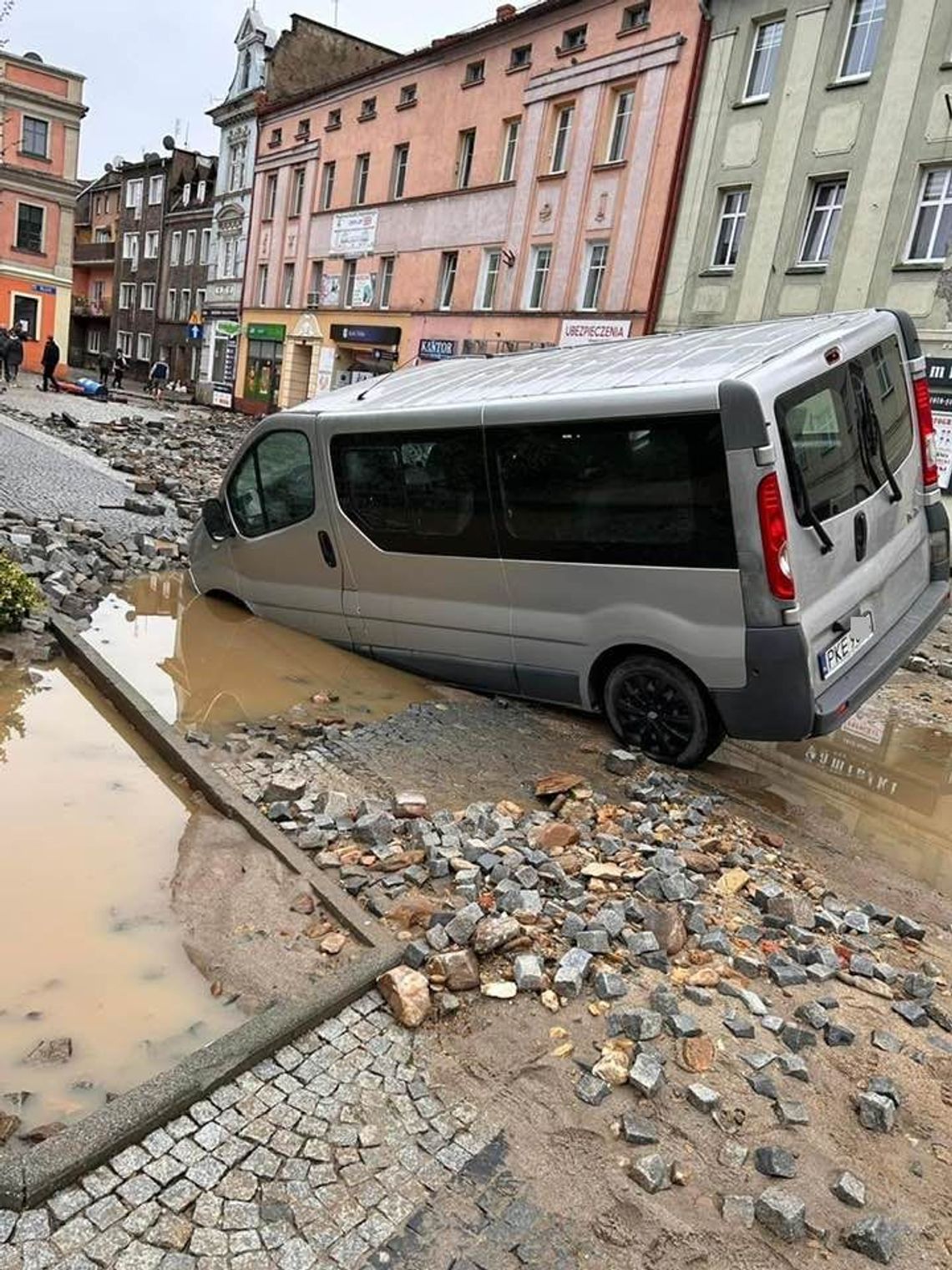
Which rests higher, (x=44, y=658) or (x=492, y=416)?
(x=492, y=416)

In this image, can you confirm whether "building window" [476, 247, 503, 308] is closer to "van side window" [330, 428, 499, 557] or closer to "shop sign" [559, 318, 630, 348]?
"shop sign" [559, 318, 630, 348]

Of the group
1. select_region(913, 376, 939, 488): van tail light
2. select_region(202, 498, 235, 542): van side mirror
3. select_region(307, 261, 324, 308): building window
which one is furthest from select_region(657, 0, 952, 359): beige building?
select_region(307, 261, 324, 308): building window

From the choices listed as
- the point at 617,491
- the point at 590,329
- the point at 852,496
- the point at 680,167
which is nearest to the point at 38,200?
the point at 590,329

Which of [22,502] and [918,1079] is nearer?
[918,1079]

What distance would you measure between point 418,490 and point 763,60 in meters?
18.7

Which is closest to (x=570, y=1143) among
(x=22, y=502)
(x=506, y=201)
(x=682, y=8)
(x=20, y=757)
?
(x=20, y=757)

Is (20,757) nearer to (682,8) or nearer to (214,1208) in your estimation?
(214,1208)

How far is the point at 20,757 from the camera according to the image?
5316 millimetres

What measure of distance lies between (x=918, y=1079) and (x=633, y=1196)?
1.19 meters

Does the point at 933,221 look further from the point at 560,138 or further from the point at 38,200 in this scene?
the point at 38,200

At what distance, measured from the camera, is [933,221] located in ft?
53.5

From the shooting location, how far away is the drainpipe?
20.4 metres

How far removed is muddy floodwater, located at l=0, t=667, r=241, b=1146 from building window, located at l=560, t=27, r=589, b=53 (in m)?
25.0

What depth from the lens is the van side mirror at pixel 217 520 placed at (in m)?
8.40
